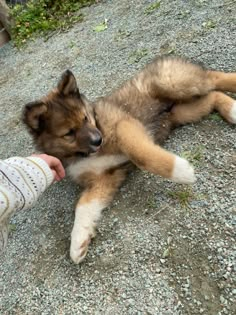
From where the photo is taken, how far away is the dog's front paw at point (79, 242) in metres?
2.93

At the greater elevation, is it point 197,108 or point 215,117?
point 197,108

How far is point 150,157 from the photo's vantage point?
303 cm

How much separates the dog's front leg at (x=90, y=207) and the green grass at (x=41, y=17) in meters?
4.22

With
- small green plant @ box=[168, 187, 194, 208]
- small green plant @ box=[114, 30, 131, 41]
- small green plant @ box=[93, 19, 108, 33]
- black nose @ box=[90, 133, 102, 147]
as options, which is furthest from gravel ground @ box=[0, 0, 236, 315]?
small green plant @ box=[93, 19, 108, 33]

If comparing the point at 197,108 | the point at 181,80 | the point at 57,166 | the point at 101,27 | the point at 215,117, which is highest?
the point at 57,166

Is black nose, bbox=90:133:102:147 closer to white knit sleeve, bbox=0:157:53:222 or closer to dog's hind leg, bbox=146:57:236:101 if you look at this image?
white knit sleeve, bbox=0:157:53:222

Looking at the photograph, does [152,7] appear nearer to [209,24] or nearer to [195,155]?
[209,24]

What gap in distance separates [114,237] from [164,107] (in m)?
1.25

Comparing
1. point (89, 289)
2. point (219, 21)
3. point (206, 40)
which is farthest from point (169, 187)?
point (219, 21)

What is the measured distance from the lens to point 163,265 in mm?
2715

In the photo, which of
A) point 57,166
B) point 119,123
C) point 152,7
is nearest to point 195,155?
point 119,123

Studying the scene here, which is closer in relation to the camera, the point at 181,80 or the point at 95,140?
the point at 95,140

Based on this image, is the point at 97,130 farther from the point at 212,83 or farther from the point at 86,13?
the point at 86,13

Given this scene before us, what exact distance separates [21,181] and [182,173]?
1086mm
